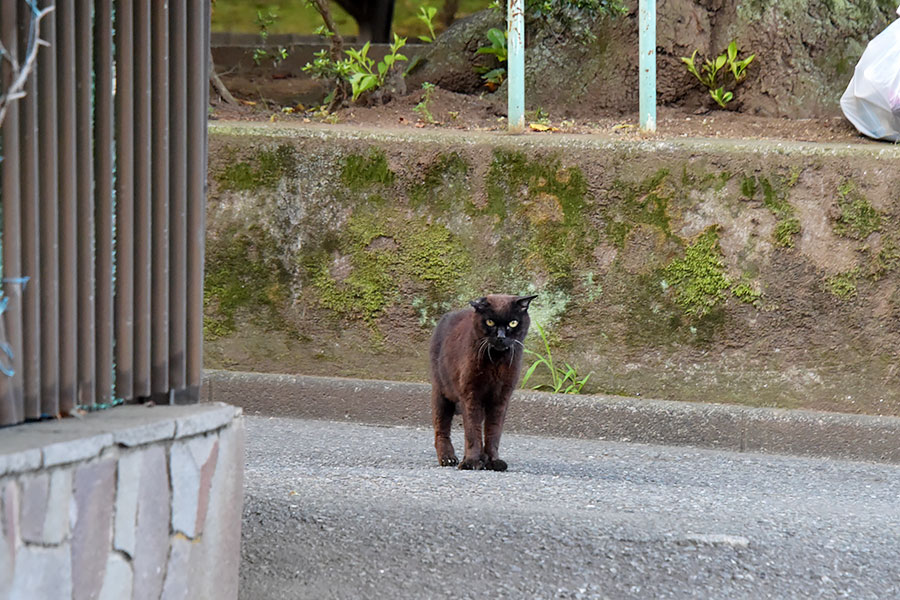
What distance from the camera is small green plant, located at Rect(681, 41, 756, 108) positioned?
8742 mm

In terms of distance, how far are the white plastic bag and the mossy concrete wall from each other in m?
0.45

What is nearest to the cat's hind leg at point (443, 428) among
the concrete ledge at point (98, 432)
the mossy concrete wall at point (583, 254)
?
the mossy concrete wall at point (583, 254)

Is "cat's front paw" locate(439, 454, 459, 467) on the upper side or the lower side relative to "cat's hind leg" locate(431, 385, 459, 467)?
lower

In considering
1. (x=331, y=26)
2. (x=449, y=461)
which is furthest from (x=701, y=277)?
(x=331, y=26)

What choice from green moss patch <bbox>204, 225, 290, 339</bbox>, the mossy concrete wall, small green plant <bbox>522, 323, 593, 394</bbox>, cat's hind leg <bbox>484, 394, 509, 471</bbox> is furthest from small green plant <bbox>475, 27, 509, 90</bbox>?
cat's hind leg <bbox>484, 394, 509, 471</bbox>

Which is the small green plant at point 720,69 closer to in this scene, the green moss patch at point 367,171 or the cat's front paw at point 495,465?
the green moss patch at point 367,171

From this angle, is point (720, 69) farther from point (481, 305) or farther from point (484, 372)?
point (484, 372)

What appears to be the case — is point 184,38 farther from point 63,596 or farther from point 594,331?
point 594,331

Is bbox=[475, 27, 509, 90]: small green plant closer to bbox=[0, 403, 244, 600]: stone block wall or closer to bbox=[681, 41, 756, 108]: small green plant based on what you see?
bbox=[681, 41, 756, 108]: small green plant

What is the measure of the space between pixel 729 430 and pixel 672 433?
1.13 feet

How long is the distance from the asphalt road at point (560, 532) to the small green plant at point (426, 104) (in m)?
3.62

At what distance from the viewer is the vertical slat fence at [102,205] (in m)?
2.57

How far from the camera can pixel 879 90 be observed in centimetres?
738

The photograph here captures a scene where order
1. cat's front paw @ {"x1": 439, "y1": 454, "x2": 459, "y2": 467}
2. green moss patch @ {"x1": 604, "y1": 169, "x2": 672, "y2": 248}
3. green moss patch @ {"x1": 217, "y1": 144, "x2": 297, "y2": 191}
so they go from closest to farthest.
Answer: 1. cat's front paw @ {"x1": 439, "y1": 454, "x2": 459, "y2": 467}
2. green moss patch @ {"x1": 604, "y1": 169, "x2": 672, "y2": 248}
3. green moss patch @ {"x1": 217, "y1": 144, "x2": 297, "y2": 191}
